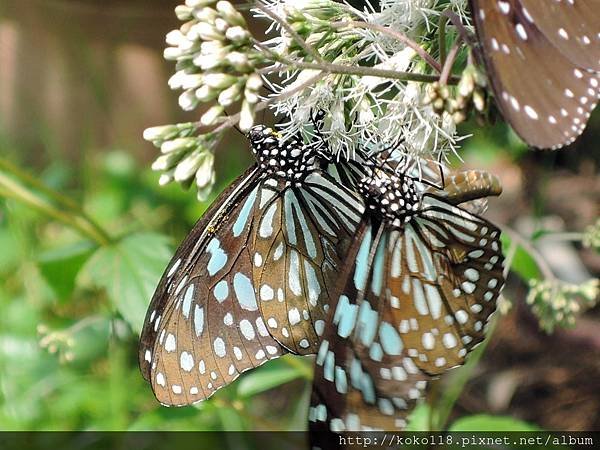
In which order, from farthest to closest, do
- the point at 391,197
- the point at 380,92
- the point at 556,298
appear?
the point at 556,298 → the point at 391,197 → the point at 380,92

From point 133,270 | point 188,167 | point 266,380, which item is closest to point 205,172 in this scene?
point 188,167

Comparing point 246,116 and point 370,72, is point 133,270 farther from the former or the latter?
point 370,72

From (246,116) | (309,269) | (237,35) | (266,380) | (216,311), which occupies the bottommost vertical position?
(266,380)

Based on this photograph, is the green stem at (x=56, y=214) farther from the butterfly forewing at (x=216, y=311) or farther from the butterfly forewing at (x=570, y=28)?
the butterfly forewing at (x=570, y=28)

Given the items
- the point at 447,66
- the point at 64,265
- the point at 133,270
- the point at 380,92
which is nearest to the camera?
the point at 447,66

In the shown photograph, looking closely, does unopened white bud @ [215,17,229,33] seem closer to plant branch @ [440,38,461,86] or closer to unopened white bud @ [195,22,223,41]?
unopened white bud @ [195,22,223,41]

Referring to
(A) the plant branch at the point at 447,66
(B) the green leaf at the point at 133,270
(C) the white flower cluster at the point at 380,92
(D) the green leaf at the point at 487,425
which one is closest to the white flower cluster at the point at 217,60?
(C) the white flower cluster at the point at 380,92

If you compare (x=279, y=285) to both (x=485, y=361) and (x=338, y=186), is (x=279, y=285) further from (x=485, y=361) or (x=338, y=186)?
(x=485, y=361)

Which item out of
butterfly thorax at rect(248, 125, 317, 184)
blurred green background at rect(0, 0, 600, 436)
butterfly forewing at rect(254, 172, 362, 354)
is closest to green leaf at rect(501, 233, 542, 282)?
blurred green background at rect(0, 0, 600, 436)
